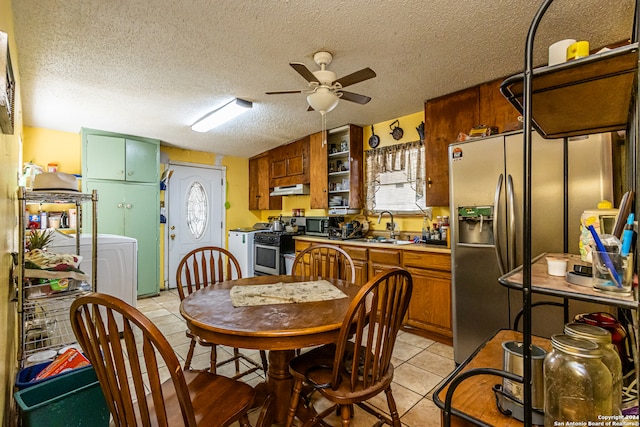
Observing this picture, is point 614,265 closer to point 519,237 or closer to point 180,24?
point 519,237

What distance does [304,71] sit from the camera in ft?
6.27

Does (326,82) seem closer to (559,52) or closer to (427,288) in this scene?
(559,52)

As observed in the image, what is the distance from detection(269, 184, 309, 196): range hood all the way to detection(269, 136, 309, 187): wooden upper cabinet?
0.06m

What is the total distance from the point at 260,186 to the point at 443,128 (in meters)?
3.47

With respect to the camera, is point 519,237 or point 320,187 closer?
point 519,237

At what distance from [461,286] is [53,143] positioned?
16.5ft

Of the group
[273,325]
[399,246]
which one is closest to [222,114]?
[399,246]

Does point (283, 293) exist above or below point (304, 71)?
below

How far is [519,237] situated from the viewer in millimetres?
2189

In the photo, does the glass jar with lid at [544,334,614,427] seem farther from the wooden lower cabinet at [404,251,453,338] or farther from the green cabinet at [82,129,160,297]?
the green cabinet at [82,129,160,297]

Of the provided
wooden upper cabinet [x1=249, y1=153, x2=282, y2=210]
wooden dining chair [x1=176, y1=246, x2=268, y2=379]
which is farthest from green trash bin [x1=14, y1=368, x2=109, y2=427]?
wooden upper cabinet [x1=249, y1=153, x2=282, y2=210]

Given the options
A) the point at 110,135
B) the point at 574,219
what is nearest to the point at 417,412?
the point at 574,219

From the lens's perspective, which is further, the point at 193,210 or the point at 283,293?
the point at 193,210

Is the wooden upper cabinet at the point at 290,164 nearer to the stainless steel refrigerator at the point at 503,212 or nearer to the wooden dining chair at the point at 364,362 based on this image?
the stainless steel refrigerator at the point at 503,212
